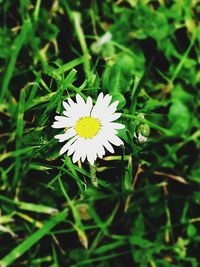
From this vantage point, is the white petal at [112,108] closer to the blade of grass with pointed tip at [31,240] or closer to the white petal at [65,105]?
the white petal at [65,105]

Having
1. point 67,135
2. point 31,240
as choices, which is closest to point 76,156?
point 67,135

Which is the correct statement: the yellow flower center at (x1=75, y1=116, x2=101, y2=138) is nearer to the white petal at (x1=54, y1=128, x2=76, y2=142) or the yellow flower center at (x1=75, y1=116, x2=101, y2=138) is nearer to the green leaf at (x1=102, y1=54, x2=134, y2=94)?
the white petal at (x1=54, y1=128, x2=76, y2=142)

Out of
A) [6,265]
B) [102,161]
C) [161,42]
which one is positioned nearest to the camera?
[6,265]

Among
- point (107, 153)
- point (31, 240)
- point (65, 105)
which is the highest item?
point (65, 105)

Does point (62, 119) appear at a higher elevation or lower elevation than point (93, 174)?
higher

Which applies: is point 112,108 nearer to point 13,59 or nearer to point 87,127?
point 87,127

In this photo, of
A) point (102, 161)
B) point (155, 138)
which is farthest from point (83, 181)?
point (155, 138)

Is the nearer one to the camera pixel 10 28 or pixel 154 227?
pixel 154 227

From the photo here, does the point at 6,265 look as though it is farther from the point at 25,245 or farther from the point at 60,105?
the point at 60,105
